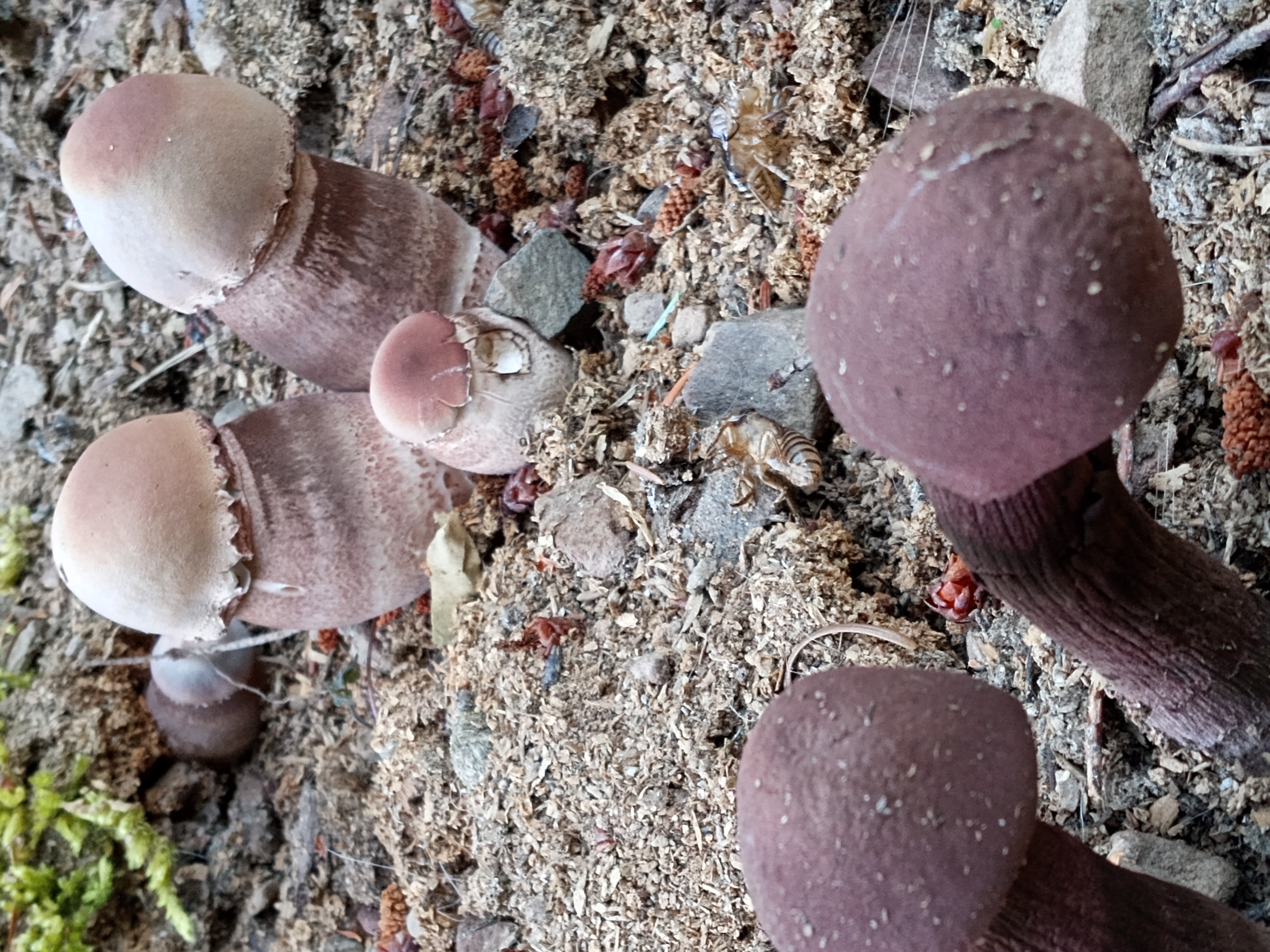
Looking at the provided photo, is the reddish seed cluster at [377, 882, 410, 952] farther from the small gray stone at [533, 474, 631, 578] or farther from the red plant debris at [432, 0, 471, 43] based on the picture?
the red plant debris at [432, 0, 471, 43]

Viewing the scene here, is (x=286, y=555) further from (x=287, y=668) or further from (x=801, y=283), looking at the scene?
(x=801, y=283)

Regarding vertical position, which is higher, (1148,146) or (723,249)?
(1148,146)

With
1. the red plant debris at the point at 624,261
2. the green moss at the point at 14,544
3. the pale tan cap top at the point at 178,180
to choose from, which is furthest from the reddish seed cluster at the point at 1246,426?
the green moss at the point at 14,544

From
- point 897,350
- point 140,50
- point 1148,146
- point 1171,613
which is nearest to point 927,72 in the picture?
point 1148,146

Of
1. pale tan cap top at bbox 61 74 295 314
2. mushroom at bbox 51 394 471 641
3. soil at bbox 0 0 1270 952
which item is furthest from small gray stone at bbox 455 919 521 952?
pale tan cap top at bbox 61 74 295 314

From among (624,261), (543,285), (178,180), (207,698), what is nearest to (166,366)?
(207,698)

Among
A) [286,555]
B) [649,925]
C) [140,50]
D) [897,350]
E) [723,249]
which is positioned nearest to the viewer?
[897,350]
